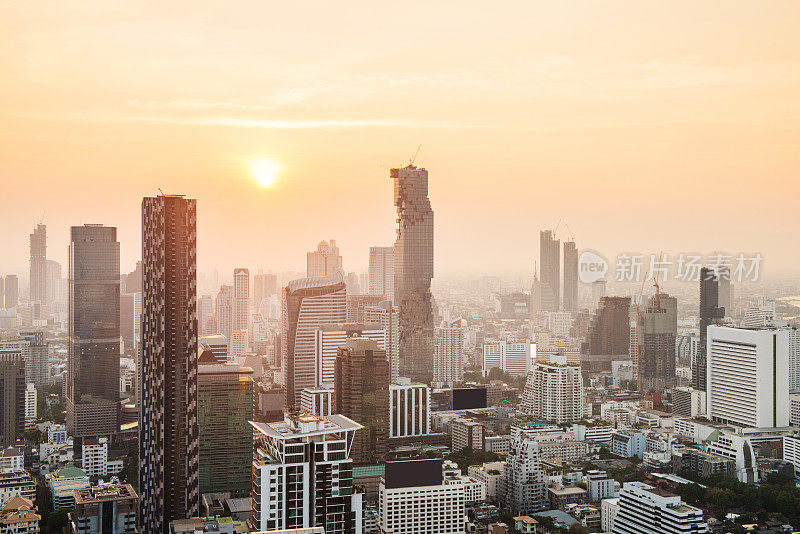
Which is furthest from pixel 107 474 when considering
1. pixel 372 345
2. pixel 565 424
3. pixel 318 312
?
pixel 565 424

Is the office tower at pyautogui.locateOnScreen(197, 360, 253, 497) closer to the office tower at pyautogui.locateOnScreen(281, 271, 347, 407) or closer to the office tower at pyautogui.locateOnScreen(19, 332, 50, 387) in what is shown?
the office tower at pyautogui.locateOnScreen(281, 271, 347, 407)

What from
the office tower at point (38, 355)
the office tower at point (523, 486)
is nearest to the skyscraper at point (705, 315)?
the office tower at point (523, 486)

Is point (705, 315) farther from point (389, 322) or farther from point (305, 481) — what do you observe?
point (305, 481)

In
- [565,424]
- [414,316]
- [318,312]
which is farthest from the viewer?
[414,316]

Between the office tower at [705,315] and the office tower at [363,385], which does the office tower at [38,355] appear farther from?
the office tower at [705,315]

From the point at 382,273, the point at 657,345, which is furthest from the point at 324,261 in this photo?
the point at 657,345

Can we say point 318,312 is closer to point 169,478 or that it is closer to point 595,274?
point 595,274
